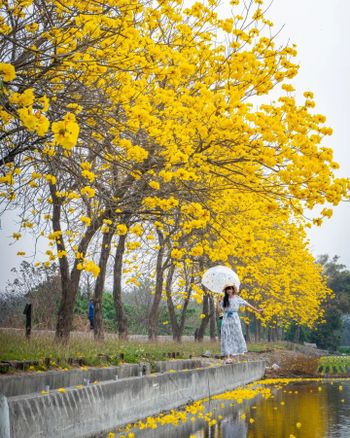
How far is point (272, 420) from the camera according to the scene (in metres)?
11.3

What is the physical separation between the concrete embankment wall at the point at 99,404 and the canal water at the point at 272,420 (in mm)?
418

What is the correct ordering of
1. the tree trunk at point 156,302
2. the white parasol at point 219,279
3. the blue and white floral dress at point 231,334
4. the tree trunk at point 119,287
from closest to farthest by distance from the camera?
the white parasol at point 219,279 < the blue and white floral dress at point 231,334 < the tree trunk at point 119,287 < the tree trunk at point 156,302

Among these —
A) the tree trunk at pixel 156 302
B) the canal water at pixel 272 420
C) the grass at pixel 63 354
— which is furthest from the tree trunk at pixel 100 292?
the canal water at pixel 272 420

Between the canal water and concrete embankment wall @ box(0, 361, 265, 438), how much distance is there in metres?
0.42

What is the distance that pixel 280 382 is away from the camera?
22.1 metres

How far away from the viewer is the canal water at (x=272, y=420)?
32.1 ft

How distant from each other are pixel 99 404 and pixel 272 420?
2.90m

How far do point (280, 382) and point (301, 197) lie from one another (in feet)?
38.8

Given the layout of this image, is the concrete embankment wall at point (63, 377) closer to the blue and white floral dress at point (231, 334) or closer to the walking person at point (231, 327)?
the walking person at point (231, 327)

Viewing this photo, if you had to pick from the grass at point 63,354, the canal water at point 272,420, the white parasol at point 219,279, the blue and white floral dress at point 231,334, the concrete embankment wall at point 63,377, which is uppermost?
the white parasol at point 219,279

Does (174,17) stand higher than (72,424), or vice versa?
(174,17)

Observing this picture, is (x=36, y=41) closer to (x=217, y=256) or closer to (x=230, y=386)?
(x=217, y=256)

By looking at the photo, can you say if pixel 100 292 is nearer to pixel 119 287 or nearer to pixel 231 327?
pixel 119 287

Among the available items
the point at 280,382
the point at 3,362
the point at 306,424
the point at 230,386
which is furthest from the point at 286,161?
the point at 280,382
